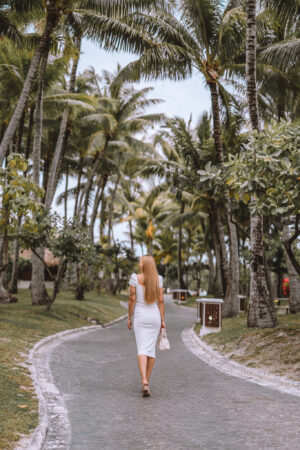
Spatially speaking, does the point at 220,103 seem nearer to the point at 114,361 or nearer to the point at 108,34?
the point at 108,34

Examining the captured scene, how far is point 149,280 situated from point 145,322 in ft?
1.94

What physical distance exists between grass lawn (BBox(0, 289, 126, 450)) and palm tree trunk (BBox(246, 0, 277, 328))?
5.45 meters

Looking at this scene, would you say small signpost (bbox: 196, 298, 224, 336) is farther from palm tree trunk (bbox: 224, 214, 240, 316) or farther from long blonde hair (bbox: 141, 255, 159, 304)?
long blonde hair (bbox: 141, 255, 159, 304)

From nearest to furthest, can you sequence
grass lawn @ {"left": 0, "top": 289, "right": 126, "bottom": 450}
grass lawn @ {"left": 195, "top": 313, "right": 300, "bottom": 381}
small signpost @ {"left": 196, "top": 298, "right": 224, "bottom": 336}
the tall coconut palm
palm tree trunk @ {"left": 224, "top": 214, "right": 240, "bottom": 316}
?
grass lawn @ {"left": 0, "top": 289, "right": 126, "bottom": 450} → grass lawn @ {"left": 195, "top": 313, "right": 300, "bottom": 381} → small signpost @ {"left": 196, "top": 298, "right": 224, "bottom": 336} → the tall coconut palm → palm tree trunk @ {"left": 224, "top": 214, "right": 240, "bottom": 316}

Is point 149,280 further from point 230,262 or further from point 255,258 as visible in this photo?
point 230,262

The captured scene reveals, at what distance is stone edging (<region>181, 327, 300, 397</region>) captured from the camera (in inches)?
270

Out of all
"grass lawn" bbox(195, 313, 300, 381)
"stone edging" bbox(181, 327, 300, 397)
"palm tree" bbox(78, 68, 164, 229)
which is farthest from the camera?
"palm tree" bbox(78, 68, 164, 229)

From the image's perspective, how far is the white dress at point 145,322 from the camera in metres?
6.26

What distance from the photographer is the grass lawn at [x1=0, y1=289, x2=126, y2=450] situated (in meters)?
4.48

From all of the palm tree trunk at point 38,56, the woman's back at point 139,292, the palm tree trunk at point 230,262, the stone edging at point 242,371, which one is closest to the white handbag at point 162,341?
the woman's back at point 139,292

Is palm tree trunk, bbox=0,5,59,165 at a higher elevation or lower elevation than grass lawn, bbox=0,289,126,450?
higher

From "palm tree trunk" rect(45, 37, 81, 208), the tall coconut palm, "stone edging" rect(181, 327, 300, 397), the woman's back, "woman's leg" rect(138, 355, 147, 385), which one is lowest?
"stone edging" rect(181, 327, 300, 397)

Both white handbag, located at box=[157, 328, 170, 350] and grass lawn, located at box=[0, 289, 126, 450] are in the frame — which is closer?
grass lawn, located at box=[0, 289, 126, 450]

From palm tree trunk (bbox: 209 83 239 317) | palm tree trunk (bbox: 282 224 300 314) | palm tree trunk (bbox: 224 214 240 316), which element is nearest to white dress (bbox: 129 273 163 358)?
palm tree trunk (bbox: 209 83 239 317)
